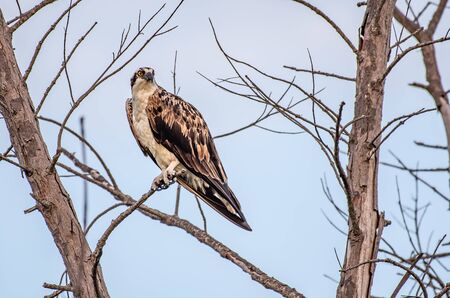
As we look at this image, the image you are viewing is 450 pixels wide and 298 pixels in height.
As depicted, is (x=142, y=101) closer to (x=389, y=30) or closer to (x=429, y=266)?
(x=389, y=30)

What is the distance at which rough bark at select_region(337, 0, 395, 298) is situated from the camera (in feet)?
15.2

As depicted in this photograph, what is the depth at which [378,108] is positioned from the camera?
197 inches

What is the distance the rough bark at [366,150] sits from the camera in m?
4.64

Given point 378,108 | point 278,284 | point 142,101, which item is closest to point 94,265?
point 278,284

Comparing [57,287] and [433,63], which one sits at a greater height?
[433,63]

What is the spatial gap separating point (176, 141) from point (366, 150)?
263 cm

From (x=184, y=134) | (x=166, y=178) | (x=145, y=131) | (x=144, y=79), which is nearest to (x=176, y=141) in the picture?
(x=184, y=134)

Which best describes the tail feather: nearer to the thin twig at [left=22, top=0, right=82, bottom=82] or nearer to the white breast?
Answer: the white breast

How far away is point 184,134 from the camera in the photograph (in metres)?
7.20

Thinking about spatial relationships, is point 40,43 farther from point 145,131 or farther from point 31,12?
point 145,131

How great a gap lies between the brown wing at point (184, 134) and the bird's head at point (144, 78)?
0.13m

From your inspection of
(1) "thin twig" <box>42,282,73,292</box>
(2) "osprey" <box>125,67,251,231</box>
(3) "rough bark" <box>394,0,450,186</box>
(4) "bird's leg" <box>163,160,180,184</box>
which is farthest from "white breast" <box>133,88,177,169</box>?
(1) "thin twig" <box>42,282,73,292</box>

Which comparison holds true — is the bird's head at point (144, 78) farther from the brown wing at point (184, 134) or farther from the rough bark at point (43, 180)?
the rough bark at point (43, 180)

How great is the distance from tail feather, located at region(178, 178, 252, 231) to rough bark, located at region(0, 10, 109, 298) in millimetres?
1762
